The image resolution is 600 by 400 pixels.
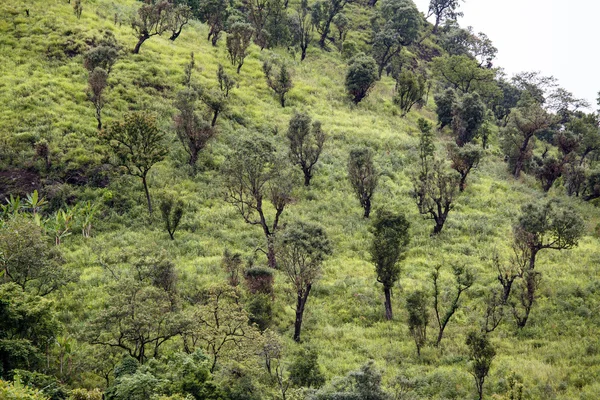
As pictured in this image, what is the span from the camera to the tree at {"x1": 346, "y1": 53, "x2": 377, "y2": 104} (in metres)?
65.9

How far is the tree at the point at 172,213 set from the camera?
3478 centimetres

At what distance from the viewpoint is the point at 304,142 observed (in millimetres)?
45938

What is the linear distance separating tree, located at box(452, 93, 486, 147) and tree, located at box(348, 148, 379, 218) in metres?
24.5

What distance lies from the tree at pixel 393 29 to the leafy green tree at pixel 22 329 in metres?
74.3

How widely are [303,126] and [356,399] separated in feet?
103

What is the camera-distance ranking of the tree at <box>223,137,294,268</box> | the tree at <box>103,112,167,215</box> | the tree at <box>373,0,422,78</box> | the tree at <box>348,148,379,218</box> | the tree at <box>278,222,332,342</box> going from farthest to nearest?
1. the tree at <box>373,0,422,78</box>
2. the tree at <box>348,148,379,218</box>
3. the tree at <box>103,112,167,215</box>
4. the tree at <box>223,137,294,268</box>
5. the tree at <box>278,222,332,342</box>

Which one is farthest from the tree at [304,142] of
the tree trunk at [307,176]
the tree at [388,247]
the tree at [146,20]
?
the tree at [146,20]

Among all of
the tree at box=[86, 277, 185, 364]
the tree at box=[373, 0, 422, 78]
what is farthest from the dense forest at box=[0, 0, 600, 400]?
the tree at box=[373, 0, 422, 78]

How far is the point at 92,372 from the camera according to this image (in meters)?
22.8

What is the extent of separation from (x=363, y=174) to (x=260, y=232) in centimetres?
1109

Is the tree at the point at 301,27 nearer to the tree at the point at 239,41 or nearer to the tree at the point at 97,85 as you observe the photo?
the tree at the point at 239,41

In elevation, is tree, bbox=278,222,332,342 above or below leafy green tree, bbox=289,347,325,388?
above

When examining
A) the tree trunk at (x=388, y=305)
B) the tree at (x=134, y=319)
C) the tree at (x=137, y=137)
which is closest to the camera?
the tree at (x=134, y=319)

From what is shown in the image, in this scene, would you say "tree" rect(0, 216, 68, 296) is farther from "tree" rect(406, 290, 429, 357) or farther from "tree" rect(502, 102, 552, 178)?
"tree" rect(502, 102, 552, 178)
